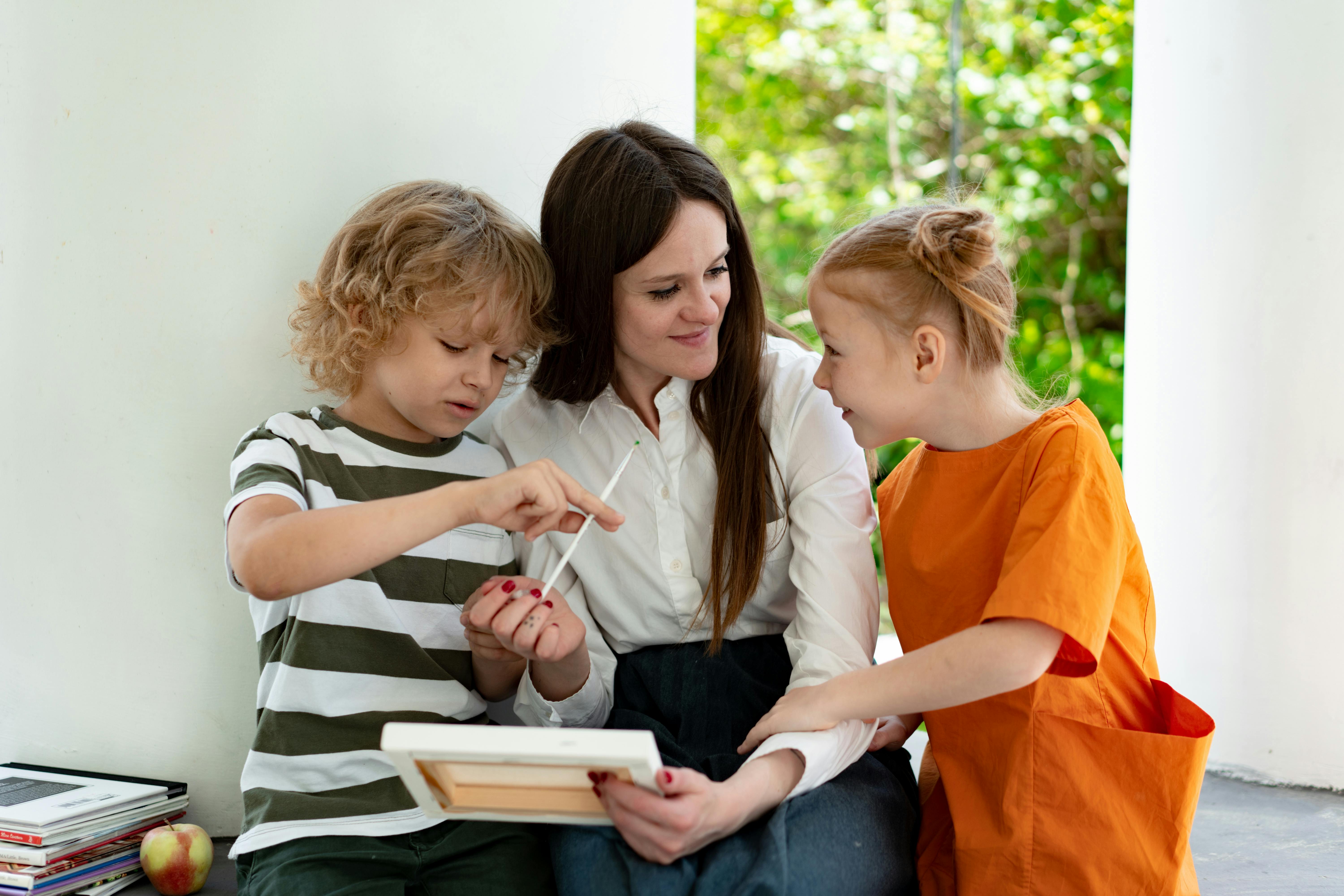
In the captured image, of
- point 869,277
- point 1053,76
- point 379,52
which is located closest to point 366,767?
point 869,277

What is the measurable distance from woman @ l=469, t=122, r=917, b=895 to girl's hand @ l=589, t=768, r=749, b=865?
4.6 inches

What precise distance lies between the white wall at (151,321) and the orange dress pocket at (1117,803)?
1.21m

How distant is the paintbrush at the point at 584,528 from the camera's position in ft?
4.02

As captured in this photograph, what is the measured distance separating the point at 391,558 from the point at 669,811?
433 mm

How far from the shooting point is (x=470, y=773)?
3.61 feet

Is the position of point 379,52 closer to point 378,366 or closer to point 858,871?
point 378,366

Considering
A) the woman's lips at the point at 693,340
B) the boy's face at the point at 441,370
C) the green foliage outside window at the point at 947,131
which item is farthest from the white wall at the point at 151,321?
the green foliage outside window at the point at 947,131

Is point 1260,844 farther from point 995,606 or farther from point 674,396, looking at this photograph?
point 674,396

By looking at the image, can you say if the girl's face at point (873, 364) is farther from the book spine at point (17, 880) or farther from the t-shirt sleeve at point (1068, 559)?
the book spine at point (17, 880)

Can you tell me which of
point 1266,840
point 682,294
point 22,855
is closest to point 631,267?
point 682,294

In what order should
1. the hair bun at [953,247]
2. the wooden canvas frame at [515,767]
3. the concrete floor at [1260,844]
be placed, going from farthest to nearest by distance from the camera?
the concrete floor at [1260,844] → the hair bun at [953,247] → the wooden canvas frame at [515,767]

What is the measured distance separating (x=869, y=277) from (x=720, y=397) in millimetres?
297

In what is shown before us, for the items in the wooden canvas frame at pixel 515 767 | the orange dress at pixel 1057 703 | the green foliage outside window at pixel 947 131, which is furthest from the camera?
the green foliage outside window at pixel 947 131

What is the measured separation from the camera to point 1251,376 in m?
2.24
